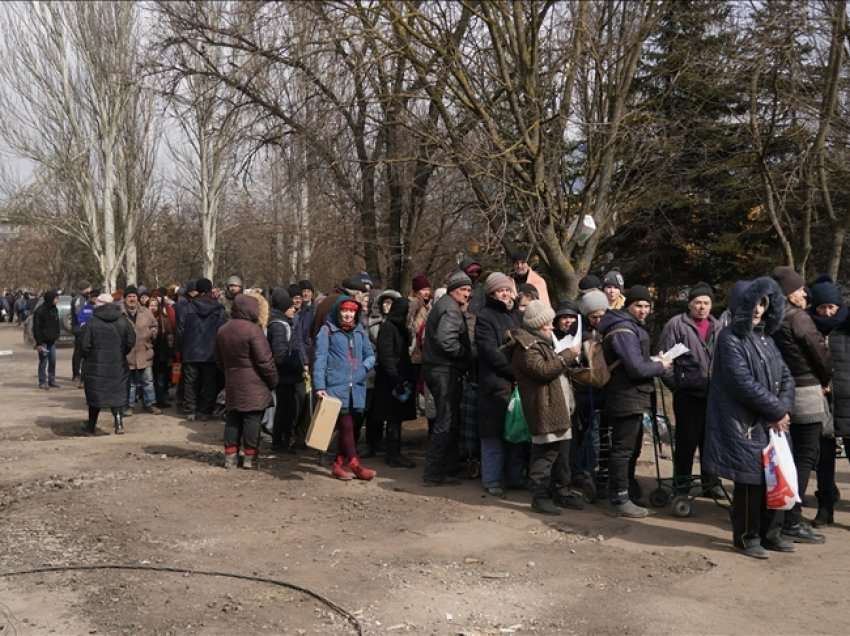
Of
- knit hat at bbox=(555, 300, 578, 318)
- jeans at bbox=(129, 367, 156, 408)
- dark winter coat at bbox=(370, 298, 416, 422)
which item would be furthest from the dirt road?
jeans at bbox=(129, 367, 156, 408)

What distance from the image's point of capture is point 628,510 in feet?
23.0

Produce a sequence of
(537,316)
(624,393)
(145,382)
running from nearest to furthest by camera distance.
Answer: (624,393) → (537,316) → (145,382)

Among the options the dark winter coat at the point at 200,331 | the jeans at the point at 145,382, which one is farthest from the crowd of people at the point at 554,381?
the jeans at the point at 145,382

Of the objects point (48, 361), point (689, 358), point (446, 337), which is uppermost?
point (446, 337)

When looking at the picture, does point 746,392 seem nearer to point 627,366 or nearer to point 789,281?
point 627,366

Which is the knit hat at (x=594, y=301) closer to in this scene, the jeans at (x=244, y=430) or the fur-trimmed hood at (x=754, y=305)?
Result: the fur-trimmed hood at (x=754, y=305)

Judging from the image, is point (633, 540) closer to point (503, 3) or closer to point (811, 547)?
point (811, 547)

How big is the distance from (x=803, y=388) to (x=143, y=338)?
9.07m

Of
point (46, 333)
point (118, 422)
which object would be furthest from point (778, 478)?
point (46, 333)

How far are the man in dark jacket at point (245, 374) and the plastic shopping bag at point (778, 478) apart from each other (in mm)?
4870

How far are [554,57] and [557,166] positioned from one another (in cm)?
146

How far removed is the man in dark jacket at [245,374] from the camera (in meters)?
8.77

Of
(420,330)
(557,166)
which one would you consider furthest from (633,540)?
(557,166)

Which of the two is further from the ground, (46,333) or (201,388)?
(46,333)
